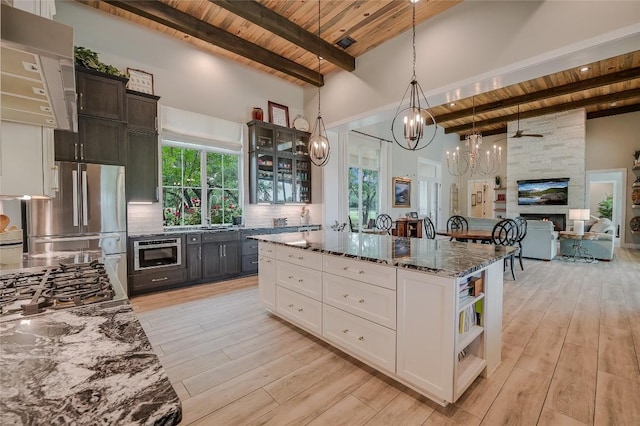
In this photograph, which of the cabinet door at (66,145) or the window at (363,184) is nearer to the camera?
the cabinet door at (66,145)

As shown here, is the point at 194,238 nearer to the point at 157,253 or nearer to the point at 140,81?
the point at 157,253

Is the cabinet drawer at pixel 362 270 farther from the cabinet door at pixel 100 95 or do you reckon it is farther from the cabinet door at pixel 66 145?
the cabinet door at pixel 100 95

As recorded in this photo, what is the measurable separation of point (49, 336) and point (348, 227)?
6.16 meters

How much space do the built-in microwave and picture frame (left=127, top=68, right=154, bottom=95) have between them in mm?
2309

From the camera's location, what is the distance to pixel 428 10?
156 inches

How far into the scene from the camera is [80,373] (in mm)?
644

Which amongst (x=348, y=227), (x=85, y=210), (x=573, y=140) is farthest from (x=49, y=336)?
(x=573, y=140)

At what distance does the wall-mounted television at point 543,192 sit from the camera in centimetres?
853

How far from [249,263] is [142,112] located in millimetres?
2911

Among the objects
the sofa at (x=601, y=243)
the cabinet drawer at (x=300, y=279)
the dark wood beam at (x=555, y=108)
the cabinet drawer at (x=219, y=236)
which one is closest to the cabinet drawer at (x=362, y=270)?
the cabinet drawer at (x=300, y=279)

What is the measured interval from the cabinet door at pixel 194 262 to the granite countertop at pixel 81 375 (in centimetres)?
374

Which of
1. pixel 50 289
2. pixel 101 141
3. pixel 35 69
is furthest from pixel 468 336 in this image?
pixel 101 141

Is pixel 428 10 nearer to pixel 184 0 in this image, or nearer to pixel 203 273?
pixel 184 0

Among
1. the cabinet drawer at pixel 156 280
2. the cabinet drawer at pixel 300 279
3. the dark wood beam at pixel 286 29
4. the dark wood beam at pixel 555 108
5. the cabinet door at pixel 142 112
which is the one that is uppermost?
the dark wood beam at pixel 555 108
